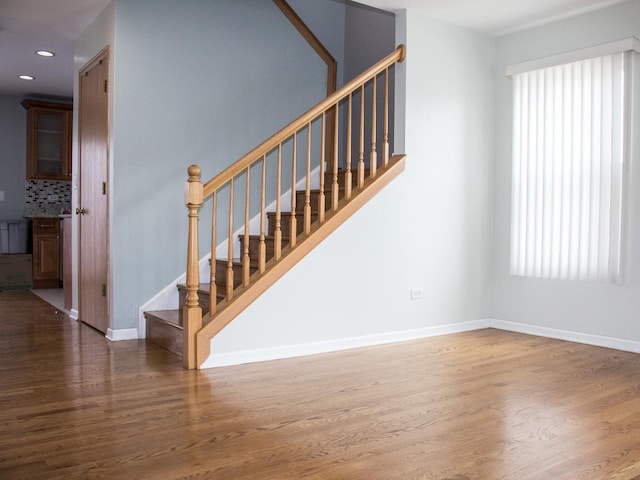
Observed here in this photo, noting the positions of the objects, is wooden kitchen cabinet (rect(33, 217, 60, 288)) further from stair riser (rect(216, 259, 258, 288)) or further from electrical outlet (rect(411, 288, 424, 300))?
electrical outlet (rect(411, 288, 424, 300))

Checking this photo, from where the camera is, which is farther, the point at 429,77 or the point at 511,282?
the point at 511,282

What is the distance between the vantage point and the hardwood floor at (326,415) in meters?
2.09

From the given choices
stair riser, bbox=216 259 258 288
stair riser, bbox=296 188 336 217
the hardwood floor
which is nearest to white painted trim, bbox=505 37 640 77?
stair riser, bbox=296 188 336 217

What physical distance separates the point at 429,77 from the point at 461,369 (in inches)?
89.1

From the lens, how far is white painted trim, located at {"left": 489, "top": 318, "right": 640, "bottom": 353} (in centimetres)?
413

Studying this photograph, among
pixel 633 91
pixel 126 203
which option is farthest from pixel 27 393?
pixel 633 91

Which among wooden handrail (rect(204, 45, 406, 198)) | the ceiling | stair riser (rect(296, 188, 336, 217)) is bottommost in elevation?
stair riser (rect(296, 188, 336, 217))

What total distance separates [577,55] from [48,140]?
6654 mm

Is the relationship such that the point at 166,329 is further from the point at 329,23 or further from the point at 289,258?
the point at 329,23

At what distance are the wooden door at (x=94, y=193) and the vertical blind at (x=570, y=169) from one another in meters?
3.24

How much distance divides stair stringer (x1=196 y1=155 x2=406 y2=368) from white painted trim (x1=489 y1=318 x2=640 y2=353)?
5.39 ft

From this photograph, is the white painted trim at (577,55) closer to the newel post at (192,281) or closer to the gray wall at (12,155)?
the newel post at (192,281)

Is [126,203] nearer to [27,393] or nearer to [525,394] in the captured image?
[27,393]

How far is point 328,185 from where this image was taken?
5.09m
